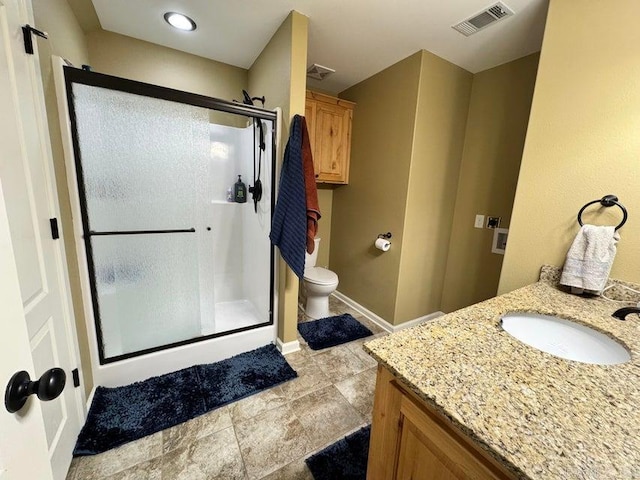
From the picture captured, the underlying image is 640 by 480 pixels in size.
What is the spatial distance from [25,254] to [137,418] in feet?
3.53

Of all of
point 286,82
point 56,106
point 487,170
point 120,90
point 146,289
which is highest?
point 286,82

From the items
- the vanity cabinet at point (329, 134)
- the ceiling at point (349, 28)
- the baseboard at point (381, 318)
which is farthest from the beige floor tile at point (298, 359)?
the ceiling at point (349, 28)

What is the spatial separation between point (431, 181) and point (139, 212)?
2.30 metres

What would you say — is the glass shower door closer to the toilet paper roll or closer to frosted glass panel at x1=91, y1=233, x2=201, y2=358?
frosted glass panel at x1=91, y1=233, x2=201, y2=358

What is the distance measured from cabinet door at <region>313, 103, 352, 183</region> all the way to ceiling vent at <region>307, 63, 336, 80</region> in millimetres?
285

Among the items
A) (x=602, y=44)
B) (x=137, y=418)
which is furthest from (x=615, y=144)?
(x=137, y=418)

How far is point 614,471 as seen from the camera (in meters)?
0.45

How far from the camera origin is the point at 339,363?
198 cm

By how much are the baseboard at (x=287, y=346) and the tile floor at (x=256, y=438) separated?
0.24 metres

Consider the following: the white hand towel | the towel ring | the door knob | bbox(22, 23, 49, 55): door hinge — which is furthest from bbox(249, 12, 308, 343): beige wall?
the towel ring

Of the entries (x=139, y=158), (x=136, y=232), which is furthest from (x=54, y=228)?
(x=139, y=158)

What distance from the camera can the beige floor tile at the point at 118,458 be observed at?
116cm

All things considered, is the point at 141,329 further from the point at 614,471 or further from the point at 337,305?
the point at 614,471

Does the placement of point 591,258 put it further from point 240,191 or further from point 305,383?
point 240,191
